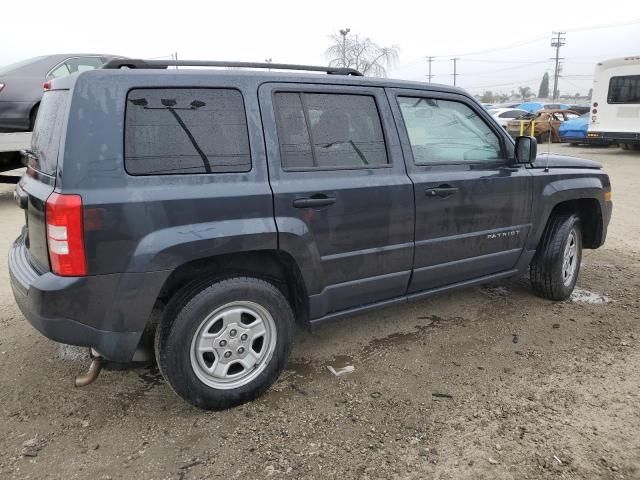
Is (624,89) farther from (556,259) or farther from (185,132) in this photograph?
(185,132)

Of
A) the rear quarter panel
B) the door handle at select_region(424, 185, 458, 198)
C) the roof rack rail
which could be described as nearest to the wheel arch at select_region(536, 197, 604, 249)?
the door handle at select_region(424, 185, 458, 198)

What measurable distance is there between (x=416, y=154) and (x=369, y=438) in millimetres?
1812

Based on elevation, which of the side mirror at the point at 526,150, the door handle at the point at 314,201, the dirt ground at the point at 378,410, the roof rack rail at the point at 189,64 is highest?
the roof rack rail at the point at 189,64

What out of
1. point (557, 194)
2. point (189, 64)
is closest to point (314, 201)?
point (189, 64)

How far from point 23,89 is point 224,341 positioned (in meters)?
6.31

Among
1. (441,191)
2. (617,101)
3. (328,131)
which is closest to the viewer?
(328,131)

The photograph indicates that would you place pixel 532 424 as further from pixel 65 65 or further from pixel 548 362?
pixel 65 65

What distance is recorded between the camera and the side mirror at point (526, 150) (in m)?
3.76

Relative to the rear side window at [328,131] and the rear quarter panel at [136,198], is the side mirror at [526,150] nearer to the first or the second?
the rear side window at [328,131]

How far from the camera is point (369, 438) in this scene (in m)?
2.61

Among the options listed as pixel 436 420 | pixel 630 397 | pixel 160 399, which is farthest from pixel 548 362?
pixel 160 399

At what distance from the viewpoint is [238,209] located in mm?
2662

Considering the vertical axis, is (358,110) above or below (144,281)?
above

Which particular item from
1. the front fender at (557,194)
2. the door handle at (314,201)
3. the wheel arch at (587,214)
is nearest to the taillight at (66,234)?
the door handle at (314,201)
